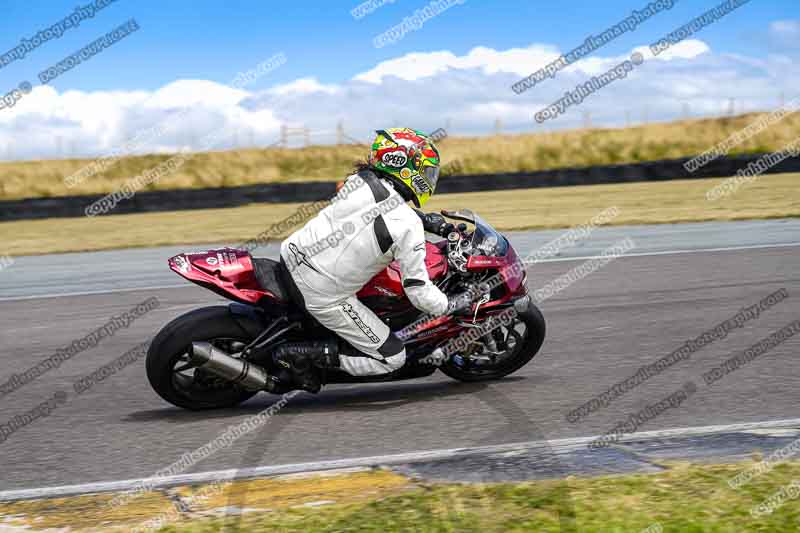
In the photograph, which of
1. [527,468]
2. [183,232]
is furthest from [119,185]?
[527,468]

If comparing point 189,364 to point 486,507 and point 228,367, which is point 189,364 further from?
point 486,507

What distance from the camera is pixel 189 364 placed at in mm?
5867

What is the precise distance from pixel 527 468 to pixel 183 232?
49.7 ft

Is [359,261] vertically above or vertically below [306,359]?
above

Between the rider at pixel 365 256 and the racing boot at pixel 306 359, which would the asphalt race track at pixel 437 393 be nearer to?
the racing boot at pixel 306 359

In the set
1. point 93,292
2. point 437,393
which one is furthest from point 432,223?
point 93,292

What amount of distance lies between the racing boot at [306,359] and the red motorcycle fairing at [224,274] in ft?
1.02

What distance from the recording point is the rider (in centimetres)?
569

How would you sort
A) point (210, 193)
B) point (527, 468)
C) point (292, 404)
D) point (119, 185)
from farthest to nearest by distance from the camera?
point (119, 185) < point (210, 193) < point (292, 404) < point (527, 468)

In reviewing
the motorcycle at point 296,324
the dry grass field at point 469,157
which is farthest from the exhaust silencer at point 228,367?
the dry grass field at point 469,157

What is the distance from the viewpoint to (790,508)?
12.6 ft

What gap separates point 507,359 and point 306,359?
1399mm

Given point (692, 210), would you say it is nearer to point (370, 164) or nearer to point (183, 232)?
point (183, 232)

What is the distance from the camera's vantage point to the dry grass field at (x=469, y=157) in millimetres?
33594
